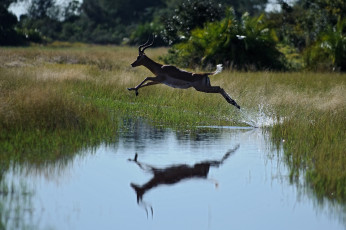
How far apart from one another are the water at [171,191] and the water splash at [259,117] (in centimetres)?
237

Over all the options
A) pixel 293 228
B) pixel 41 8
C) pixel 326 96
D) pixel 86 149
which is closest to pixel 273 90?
pixel 326 96

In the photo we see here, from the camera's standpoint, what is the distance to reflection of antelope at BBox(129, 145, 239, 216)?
8.06 metres

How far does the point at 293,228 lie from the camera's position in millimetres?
6457

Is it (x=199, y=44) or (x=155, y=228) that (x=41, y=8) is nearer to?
(x=199, y=44)

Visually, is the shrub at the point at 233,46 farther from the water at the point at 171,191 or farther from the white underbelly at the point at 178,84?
the water at the point at 171,191

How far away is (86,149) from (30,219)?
12.3 feet

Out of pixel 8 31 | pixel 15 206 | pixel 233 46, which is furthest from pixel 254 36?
pixel 8 31

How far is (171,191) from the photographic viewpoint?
779cm

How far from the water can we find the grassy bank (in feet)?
1.39

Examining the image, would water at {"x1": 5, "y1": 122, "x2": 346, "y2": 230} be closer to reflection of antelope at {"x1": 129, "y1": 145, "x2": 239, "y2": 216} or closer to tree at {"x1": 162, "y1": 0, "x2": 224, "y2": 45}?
reflection of antelope at {"x1": 129, "y1": 145, "x2": 239, "y2": 216}

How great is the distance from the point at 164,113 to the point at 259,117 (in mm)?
1910

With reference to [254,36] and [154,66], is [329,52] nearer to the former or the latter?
[254,36]

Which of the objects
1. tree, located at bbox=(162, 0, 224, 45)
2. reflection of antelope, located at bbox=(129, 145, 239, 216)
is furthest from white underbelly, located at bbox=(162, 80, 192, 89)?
tree, located at bbox=(162, 0, 224, 45)

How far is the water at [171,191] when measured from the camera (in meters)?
6.59
